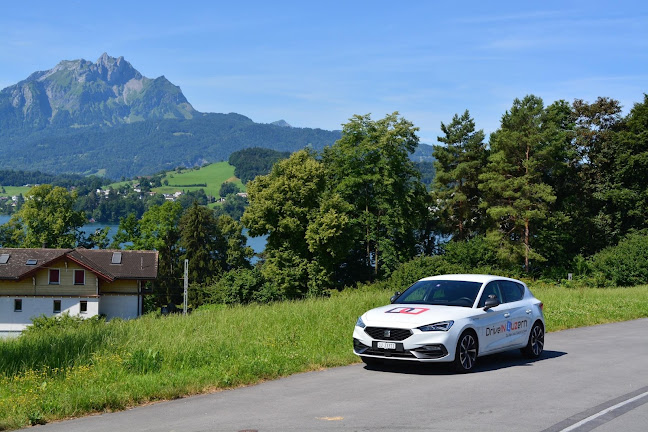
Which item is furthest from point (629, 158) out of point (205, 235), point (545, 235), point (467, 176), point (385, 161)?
point (205, 235)

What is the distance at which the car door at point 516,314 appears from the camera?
1292 centimetres

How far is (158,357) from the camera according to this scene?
37.4 feet

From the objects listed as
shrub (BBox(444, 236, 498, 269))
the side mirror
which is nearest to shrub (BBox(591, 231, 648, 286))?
shrub (BBox(444, 236, 498, 269))

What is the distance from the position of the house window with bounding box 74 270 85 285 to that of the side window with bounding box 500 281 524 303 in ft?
187

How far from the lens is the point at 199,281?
288ft

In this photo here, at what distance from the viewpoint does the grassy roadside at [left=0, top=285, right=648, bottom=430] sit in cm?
913

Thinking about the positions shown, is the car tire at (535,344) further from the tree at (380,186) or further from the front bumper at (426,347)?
the tree at (380,186)

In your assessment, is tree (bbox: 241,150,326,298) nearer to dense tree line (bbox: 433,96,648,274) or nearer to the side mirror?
dense tree line (bbox: 433,96,648,274)

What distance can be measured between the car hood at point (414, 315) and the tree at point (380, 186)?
49.6 m

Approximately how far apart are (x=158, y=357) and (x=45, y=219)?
246ft

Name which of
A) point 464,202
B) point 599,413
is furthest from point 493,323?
point 464,202

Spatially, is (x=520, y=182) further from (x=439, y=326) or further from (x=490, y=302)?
(x=439, y=326)

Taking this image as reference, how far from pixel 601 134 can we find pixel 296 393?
60367mm

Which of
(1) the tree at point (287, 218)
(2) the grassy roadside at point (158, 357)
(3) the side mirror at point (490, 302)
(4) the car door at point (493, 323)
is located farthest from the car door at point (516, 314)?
(1) the tree at point (287, 218)
